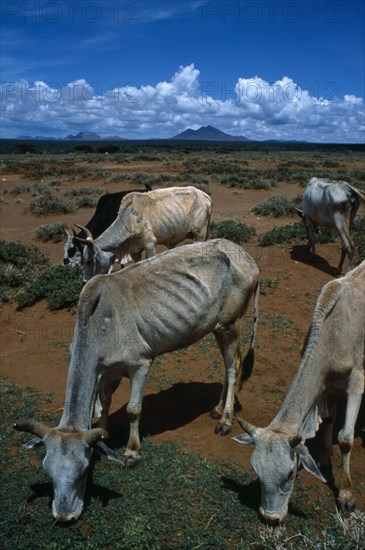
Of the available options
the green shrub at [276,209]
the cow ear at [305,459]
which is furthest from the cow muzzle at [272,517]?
the green shrub at [276,209]

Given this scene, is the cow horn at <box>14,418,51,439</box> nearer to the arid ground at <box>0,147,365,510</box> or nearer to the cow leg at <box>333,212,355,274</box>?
the arid ground at <box>0,147,365,510</box>

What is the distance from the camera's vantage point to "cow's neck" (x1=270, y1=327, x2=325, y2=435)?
13.4 feet

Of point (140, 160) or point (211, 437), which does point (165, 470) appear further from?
point (140, 160)

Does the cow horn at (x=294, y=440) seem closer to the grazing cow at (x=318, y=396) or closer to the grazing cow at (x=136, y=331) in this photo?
the grazing cow at (x=318, y=396)

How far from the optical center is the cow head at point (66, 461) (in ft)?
12.8

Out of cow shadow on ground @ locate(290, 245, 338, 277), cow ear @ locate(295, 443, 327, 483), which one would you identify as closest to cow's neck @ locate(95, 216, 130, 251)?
cow shadow on ground @ locate(290, 245, 338, 277)

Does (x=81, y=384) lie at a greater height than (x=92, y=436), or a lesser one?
greater

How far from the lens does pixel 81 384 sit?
14.5ft

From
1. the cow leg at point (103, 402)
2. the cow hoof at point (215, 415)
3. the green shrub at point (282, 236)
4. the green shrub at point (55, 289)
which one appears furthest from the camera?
the green shrub at point (282, 236)

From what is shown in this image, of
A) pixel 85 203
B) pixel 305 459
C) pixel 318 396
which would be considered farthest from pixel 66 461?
pixel 85 203

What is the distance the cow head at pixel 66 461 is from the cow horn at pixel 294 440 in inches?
62.4

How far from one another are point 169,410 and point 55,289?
444 centimetres

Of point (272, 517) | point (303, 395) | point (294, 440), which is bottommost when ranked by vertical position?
point (272, 517)

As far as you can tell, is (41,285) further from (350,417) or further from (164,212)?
(350,417)
